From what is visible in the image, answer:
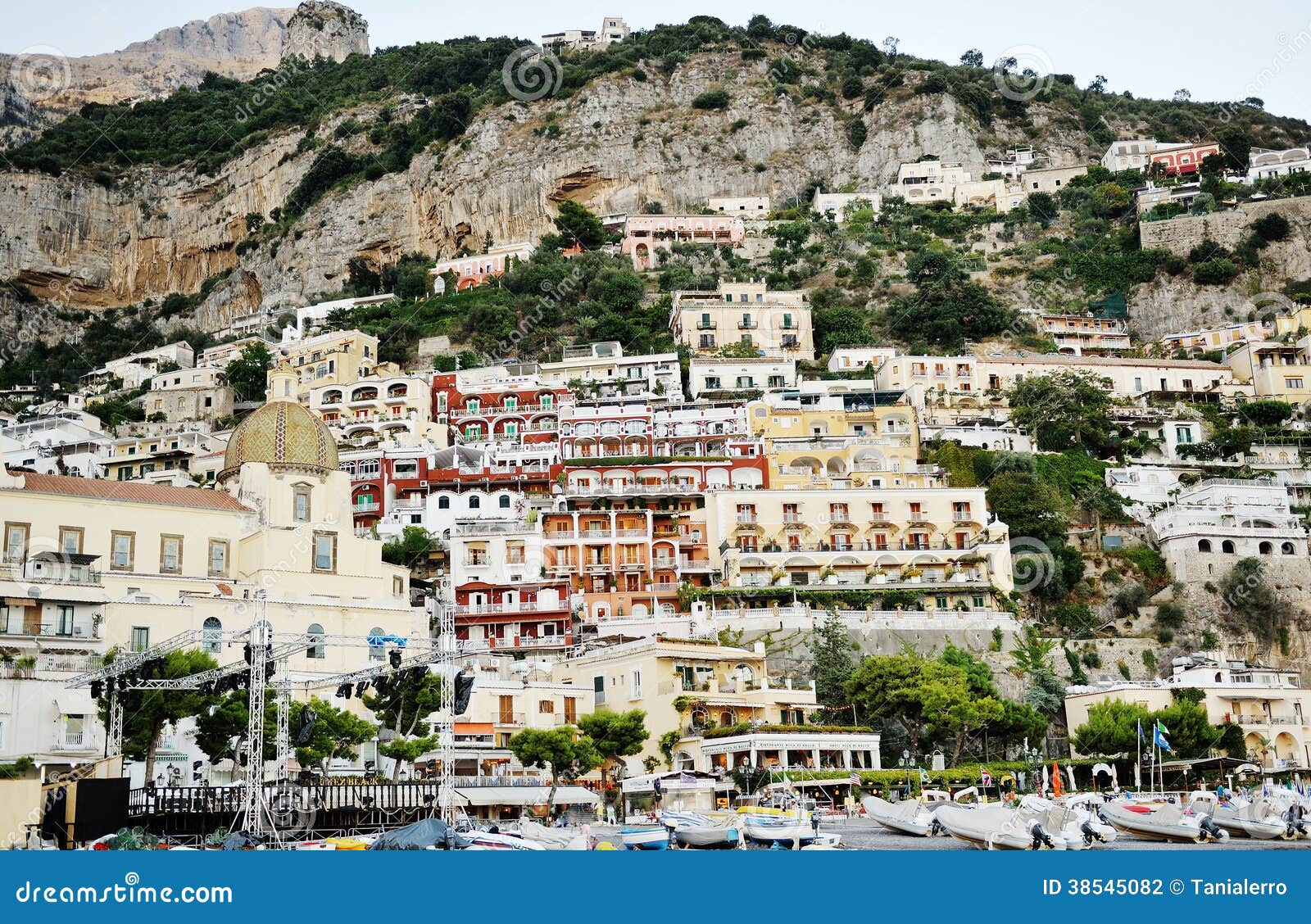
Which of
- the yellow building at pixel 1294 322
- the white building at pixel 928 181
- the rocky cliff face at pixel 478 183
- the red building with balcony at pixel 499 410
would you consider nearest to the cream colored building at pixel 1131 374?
the yellow building at pixel 1294 322

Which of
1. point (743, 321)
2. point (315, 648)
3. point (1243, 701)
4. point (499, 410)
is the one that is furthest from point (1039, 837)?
point (743, 321)

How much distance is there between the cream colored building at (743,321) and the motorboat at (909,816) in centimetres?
6373

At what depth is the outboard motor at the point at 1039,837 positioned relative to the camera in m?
36.3

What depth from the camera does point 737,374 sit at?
333 ft

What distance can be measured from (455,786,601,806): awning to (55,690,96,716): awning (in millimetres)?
12785

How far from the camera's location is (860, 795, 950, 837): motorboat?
140ft

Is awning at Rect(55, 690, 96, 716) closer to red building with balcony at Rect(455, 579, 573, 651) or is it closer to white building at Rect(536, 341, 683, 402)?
red building with balcony at Rect(455, 579, 573, 651)

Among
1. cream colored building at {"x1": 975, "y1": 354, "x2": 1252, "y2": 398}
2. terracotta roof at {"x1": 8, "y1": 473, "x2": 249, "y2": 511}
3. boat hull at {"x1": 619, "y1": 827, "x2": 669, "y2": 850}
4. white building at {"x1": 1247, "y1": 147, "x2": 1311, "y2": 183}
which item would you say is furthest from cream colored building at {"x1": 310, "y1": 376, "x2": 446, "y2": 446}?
white building at {"x1": 1247, "y1": 147, "x2": 1311, "y2": 183}

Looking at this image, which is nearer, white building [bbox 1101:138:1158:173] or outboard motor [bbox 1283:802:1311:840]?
outboard motor [bbox 1283:802:1311:840]

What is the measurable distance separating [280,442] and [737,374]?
135 feet

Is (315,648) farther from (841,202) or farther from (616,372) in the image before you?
(841,202)

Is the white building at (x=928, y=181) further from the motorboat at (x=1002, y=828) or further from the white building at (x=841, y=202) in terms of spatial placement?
the motorboat at (x=1002, y=828)

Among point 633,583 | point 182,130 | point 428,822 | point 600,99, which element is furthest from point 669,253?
point 428,822

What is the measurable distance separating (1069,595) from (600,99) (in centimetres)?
9040
